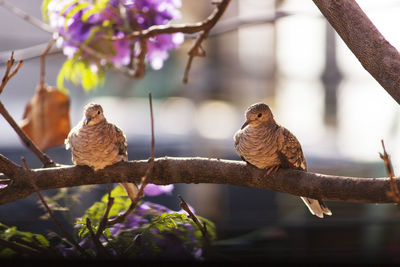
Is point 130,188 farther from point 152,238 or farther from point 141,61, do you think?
point 141,61

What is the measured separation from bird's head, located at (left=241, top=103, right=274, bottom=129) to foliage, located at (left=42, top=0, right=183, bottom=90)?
21 centimetres

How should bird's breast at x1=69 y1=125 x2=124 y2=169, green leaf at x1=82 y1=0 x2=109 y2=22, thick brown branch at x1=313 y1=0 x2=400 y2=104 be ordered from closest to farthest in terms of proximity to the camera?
1. thick brown branch at x1=313 y1=0 x2=400 y2=104
2. bird's breast at x1=69 y1=125 x2=124 y2=169
3. green leaf at x1=82 y1=0 x2=109 y2=22

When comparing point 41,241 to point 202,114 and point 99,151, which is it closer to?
point 99,151

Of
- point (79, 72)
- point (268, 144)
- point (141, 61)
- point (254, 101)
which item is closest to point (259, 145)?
point (268, 144)

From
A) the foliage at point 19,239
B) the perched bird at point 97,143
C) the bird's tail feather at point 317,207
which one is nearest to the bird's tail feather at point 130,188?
the perched bird at point 97,143

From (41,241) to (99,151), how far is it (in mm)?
117

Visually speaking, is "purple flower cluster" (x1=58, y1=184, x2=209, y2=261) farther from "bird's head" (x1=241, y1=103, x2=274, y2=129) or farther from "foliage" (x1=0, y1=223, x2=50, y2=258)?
"bird's head" (x1=241, y1=103, x2=274, y2=129)

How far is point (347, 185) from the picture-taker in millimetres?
453

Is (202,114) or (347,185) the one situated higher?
(347,185)

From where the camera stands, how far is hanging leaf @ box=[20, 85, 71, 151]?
758 millimetres

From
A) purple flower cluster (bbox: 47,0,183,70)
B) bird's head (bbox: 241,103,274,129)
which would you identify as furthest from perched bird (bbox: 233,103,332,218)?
purple flower cluster (bbox: 47,0,183,70)

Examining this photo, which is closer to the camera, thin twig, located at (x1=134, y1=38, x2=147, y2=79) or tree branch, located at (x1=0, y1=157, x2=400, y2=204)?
tree branch, located at (x1=0, y1=157, x2=400, y2=204)

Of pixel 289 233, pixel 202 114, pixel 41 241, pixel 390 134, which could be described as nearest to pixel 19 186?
pixel 41 241

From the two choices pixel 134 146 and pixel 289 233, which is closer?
pixel 289 233
